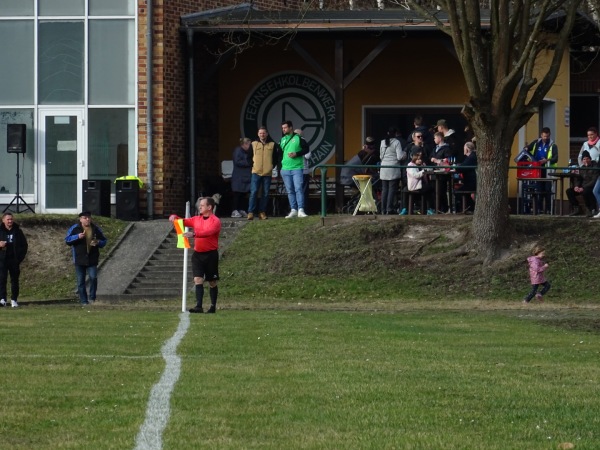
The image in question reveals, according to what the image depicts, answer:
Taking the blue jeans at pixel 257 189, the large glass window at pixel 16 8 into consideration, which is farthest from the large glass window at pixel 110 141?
the blue jeans at pixel 257 189

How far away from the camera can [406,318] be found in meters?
18.8

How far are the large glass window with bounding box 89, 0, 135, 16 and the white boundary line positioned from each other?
17.6 meters

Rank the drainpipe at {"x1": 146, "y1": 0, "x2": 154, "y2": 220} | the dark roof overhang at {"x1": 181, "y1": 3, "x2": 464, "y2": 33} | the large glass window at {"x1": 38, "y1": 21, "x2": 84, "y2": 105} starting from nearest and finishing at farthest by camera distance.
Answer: the dark roof overhang at {"x1": 181, "y1": 3, "x2": 464, "y2": 33} → the drainpipe at {"x1": 146, "y1": 0, "x2": 154, "y2": 220} → the large glass window at {"x1": 38, "y1": 21, "x2": 84, "y2": 105}

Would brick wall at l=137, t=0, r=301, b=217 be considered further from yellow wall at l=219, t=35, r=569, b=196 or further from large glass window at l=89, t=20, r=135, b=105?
yellow wall at l=219, t=35, r=569, b=196

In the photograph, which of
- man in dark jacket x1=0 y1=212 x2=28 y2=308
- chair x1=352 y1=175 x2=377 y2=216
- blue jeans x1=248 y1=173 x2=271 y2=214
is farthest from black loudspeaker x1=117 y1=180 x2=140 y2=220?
man in dark jacket x1=0 y1=212 x2=28 y2=308

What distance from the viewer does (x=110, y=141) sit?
3031cm

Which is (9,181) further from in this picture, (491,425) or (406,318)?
(491,425)

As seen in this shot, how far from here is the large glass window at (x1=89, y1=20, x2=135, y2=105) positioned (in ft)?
99.1

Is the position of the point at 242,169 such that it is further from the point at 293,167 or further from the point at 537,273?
the point at 537,273

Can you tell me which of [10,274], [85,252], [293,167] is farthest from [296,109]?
[10,274]

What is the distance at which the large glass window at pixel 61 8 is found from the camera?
3020 centimetres

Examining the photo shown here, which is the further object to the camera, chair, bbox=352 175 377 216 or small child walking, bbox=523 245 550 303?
chair, bbox=352 175 377 216

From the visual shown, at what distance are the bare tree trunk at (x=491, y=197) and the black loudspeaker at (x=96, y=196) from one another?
28.2ft

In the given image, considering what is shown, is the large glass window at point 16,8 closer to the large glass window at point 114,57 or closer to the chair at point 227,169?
the large glass window at point 114,57
